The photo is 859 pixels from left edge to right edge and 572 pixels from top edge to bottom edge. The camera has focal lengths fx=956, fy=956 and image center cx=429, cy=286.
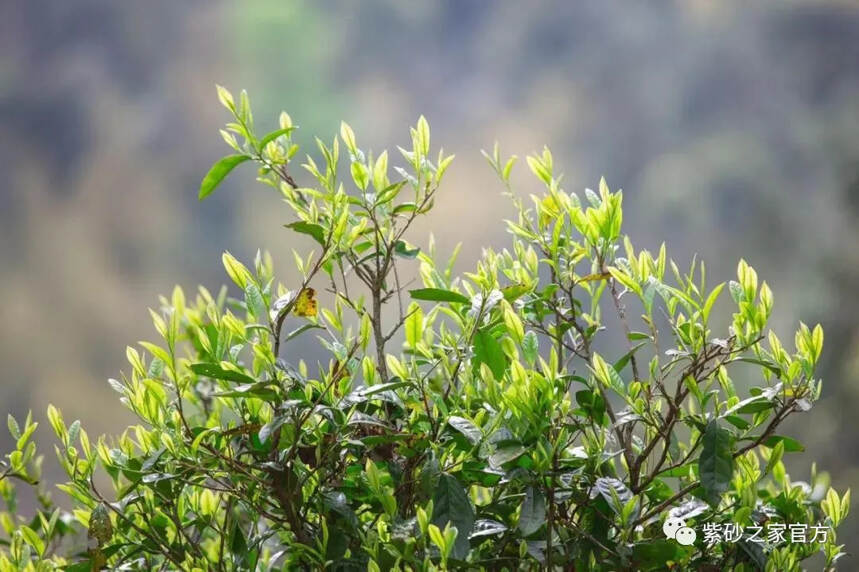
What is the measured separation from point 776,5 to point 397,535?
3317 mm

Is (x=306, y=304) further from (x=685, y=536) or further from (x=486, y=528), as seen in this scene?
(x=685, y=536)

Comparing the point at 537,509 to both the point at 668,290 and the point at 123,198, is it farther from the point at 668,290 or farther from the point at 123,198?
the point at 123,198

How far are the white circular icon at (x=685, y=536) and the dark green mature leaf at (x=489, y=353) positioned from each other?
8.4 inches

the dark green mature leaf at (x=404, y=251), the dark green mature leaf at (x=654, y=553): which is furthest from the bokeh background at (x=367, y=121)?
the dark green mature leaf at (x=654, y=553)

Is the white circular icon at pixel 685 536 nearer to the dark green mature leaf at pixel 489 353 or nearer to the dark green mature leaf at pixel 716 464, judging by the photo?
the dark green mature leaf at pixel 716 464

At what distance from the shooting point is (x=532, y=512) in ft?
2.65

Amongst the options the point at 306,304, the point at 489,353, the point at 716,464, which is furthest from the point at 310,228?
the point at 716,464

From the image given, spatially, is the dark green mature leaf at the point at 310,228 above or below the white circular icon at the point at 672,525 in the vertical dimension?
above

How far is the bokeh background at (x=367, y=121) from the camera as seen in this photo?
346cm

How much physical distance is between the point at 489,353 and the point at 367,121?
2.88m

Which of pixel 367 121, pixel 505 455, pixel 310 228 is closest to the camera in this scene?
pixel 505 455

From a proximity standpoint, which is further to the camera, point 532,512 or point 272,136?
point 272,136

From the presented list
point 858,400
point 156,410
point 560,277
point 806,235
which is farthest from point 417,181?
point 806,235

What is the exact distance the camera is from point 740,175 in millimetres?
3441
